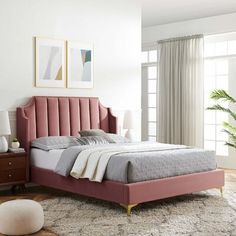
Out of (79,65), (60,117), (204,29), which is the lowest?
(60,117)

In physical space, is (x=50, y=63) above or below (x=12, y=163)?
above

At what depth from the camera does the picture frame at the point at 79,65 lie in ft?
23.0

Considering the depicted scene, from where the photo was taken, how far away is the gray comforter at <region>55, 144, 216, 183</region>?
16.5 feet

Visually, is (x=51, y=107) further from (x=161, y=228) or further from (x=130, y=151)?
(x=161, y=228)

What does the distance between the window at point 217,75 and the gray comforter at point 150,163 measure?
108 inches

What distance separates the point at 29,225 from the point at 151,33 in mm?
6096

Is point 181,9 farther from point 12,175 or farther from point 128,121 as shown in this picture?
point 12,175

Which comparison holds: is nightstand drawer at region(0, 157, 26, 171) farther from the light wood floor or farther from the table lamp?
the light wood floor

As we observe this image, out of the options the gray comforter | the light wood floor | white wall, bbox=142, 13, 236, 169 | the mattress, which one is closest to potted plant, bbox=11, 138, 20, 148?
the light wood floor

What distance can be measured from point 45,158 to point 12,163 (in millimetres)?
406

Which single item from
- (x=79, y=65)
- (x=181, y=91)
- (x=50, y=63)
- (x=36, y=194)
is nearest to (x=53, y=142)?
(x=36, y=194)

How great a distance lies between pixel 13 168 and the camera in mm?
6051

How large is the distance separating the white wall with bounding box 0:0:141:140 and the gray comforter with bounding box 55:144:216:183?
1334 millimetres

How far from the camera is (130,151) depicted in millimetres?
5453
